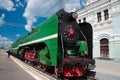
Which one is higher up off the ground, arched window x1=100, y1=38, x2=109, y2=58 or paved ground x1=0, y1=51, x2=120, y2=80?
arched window x1=100, y1=38, x2=109, y2=58

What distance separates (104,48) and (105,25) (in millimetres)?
2859

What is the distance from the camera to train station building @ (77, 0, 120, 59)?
21.4m

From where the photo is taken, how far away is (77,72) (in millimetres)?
10188

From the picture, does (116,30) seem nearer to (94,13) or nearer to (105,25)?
(105,25)

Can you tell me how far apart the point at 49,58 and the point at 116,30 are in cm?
1266

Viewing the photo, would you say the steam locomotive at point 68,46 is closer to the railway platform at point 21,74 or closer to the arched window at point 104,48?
the railway platform at point 21,74

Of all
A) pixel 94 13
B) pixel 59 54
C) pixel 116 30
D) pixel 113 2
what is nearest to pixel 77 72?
pixel 59 54

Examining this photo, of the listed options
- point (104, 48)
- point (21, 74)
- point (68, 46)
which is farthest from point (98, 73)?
point (104, 48)

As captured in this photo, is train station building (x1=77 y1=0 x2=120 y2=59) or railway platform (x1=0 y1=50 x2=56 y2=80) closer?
railway platform (x1=0 y1=50 x2=56 y2=80)

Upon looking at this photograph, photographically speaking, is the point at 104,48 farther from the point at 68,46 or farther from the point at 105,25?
the point at 68,46

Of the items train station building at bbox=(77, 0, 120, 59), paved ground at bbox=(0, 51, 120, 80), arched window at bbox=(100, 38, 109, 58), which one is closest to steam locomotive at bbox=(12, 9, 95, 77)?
paved ground at bbox=(0, 51, 120, 80)

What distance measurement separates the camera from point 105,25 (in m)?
23.4

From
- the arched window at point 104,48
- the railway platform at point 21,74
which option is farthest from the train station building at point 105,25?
the railway platform at point 21,74

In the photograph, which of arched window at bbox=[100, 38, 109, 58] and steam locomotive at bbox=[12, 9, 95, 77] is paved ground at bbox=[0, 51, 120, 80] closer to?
steam locomotive at bbox=[12, 9, 95, 77]
